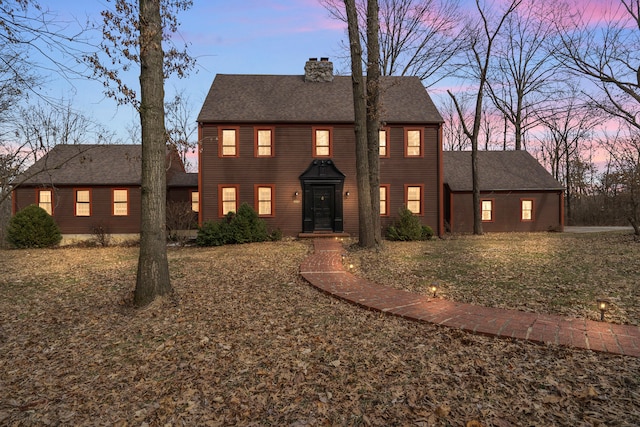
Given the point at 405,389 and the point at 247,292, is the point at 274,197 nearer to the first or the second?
the point at 247,292

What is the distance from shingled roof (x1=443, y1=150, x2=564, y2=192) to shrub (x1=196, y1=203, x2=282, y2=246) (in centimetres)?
1132

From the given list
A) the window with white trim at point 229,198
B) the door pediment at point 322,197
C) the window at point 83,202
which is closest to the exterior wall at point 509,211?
the door pediment at point 322,197

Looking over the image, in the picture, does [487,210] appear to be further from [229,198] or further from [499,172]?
[229,198]

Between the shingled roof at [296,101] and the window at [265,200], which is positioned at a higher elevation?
the shingled roof at [296,101]

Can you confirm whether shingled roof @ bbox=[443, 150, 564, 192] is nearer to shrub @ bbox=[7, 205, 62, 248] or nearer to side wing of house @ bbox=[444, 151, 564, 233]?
side wing of house @ bbox=[444, 151, 564, 233]

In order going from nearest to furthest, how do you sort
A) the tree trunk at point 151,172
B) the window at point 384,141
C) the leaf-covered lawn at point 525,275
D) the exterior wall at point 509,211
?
the leaf-covered lawn at point 525,275 → the tree trunk at point 151,172 → the window at point 384,141 → the exterior wall at point 509,211

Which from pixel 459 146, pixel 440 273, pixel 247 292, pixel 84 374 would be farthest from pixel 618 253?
pixel 459 146

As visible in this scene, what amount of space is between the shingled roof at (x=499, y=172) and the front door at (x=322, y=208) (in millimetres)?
7548

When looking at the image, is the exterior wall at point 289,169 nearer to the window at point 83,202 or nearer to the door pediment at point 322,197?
the door pediment at point 322,197

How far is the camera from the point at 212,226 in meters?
13.8

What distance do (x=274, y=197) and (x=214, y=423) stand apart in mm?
13827

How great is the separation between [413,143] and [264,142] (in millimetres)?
6811

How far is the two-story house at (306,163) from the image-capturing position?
1603cm

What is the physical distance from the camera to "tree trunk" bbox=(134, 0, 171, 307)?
5.21m
